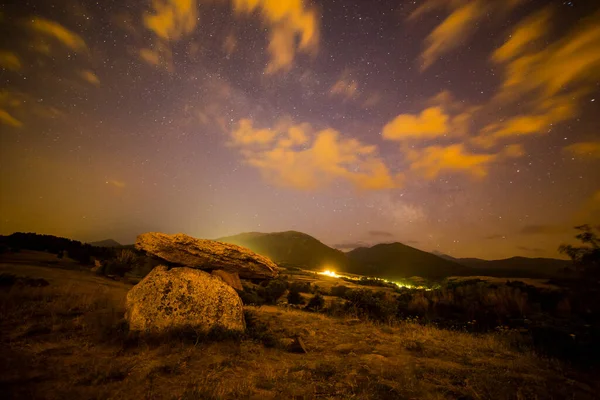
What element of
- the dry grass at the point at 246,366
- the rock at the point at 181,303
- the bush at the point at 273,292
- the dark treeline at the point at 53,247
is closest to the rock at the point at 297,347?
the dry grass at the point at 246,366

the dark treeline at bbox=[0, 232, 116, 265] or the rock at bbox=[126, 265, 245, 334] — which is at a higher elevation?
the dark treeline at bbox=[0, 232, 116, 265]

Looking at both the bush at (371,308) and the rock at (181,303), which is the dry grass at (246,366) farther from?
the bush at (371,308)

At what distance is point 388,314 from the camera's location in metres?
13.2

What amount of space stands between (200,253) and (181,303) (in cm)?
198

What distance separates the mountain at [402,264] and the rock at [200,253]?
67.1 metres

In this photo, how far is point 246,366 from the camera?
664 centimetres

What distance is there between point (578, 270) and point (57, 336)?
2585cm

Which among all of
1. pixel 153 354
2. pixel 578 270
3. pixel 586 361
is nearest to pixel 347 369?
pixel 153 354

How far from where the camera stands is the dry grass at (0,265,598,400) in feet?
17.0

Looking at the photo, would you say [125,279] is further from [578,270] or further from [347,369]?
[578,270]

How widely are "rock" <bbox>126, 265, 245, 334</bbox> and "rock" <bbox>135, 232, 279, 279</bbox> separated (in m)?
0.46

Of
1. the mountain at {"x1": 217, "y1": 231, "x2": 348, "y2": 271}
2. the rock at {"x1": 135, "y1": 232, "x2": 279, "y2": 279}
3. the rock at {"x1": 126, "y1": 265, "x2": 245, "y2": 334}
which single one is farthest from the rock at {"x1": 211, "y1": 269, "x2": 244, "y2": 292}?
the mountain at {"x1": 217, "y1": 231, "x2": 348, "y2": 271}

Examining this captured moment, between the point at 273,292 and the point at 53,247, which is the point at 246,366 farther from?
the point at 53,247

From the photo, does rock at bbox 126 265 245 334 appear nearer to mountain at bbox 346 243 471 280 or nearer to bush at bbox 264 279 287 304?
bush at bbox 264 279 287 304
